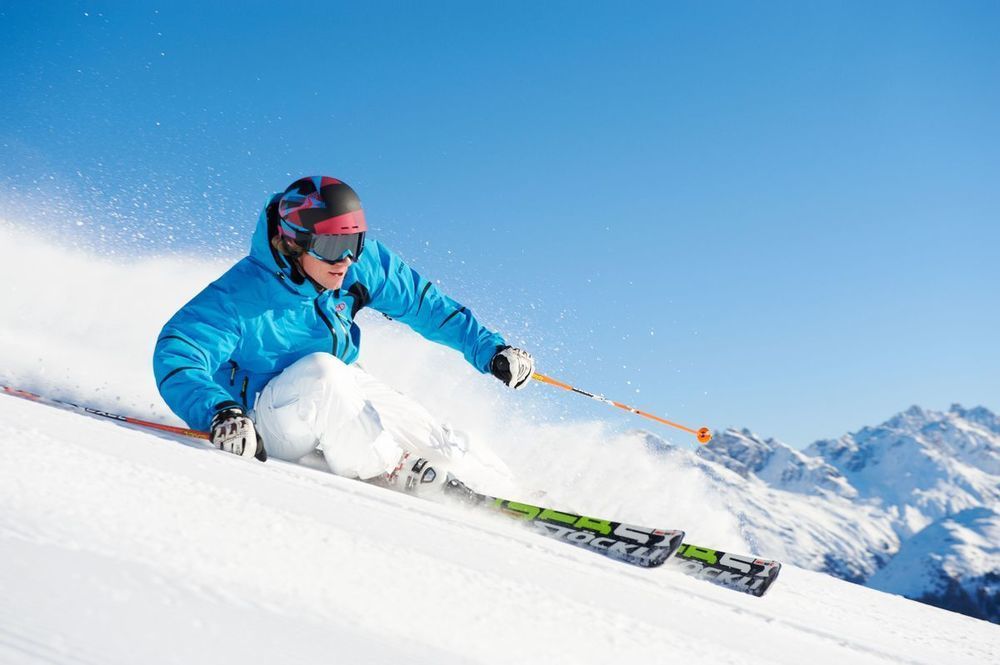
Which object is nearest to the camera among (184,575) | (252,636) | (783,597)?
(252,636)

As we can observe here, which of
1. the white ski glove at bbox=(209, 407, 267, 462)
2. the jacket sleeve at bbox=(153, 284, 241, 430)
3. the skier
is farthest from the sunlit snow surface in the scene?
the skier

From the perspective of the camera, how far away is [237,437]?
353 cm

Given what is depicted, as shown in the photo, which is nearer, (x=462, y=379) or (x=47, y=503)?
(x=47, y=503)

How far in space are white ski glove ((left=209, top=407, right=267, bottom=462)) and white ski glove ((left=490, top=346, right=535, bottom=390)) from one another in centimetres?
209

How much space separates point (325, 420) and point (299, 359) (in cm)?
58

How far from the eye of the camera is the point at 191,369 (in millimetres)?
3996

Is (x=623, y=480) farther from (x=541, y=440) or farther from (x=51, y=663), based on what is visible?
(x=51, y=663)

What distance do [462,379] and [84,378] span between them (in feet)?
14.2

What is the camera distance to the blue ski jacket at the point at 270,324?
157 inches

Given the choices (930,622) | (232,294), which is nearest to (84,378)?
(232,294)

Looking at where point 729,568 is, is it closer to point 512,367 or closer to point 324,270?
point 512,367

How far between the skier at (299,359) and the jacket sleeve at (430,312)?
0.58ft

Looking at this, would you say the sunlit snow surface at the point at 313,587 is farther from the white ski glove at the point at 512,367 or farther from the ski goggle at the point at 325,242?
the white ski glove at the point at 512,367

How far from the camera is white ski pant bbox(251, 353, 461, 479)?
4086mm
